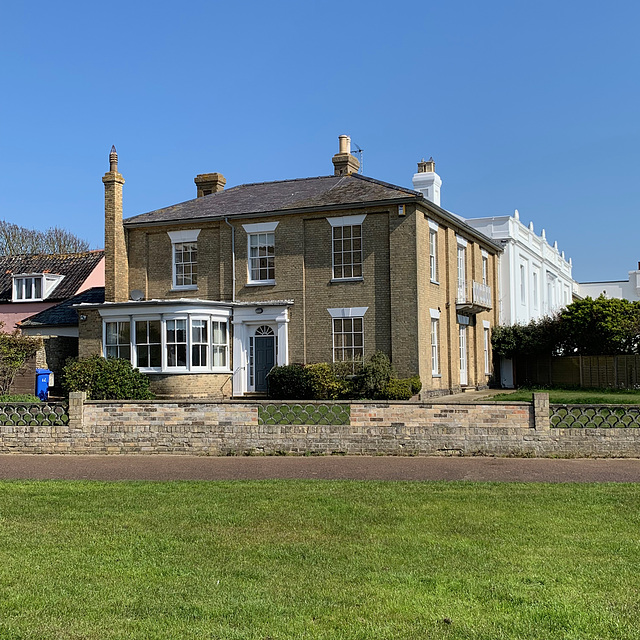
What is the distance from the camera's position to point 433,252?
27.5 meters

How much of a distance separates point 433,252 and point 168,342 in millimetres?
9558

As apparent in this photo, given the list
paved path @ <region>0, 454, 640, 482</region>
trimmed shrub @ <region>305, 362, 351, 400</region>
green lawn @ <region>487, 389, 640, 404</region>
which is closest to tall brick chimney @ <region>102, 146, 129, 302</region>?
trimmed shrub @ <region>305, 362, 351, 400</region>

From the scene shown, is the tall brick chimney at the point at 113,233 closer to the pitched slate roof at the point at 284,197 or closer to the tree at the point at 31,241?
the pitched slate roof at the point at 284,197

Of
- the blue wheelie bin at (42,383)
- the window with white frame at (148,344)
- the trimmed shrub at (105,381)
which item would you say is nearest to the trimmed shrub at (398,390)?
the trimmed shrub at (105,381)

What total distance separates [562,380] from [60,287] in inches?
1026

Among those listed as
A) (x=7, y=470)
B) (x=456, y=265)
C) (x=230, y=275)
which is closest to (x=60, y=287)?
(x=230, y=275)

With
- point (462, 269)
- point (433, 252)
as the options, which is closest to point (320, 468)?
point (433, 252)

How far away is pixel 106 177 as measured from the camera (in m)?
28.8

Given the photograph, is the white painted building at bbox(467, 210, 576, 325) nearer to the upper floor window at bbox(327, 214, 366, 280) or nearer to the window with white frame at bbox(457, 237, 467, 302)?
the window with white frame at bbox(457, 237, 467, 302)

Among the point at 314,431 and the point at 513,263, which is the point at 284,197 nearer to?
the point at 513,263

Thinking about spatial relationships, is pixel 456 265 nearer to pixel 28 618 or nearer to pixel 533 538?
pixel 533 538

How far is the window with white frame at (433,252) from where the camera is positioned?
27266 millimetres

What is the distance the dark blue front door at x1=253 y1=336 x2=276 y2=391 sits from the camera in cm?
2750

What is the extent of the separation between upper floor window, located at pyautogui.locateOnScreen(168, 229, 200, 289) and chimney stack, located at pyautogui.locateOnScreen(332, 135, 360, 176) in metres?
6.29
